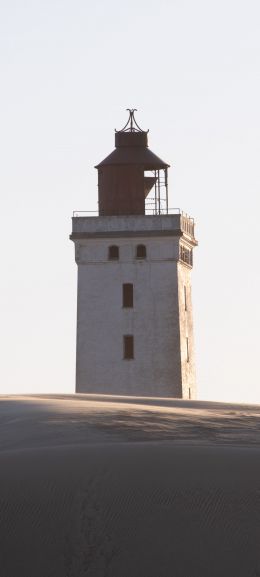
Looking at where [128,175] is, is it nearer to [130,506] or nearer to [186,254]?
[186,254]

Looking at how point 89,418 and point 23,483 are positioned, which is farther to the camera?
point 89,418

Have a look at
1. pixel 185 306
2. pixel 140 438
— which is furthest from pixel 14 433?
pixel 185 306

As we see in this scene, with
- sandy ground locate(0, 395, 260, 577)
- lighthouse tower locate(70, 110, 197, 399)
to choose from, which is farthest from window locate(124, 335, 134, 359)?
sandy ground locate(0, 395, 260, 577)

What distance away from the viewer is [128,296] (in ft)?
227

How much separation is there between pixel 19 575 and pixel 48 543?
471mm

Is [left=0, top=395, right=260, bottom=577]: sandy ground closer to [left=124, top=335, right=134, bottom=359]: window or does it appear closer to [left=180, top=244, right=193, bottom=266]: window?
[left=124, top=335, right=134, bottom=359]: window

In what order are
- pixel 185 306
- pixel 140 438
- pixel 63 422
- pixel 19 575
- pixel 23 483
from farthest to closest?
pixel 185 306 < pixel 63 422 < pixel 140 438 < pixel 23 483 < pixel 19 575

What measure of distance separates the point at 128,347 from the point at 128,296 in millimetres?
2262

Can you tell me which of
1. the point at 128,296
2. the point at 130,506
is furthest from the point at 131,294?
the point at 130,506

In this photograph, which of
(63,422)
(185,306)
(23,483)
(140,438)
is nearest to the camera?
(23,483)

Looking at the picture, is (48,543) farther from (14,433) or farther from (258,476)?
(14,433)

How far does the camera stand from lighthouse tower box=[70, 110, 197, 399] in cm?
6862

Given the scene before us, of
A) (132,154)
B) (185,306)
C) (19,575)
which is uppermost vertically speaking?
(132,154)

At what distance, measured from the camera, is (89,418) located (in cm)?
2209
